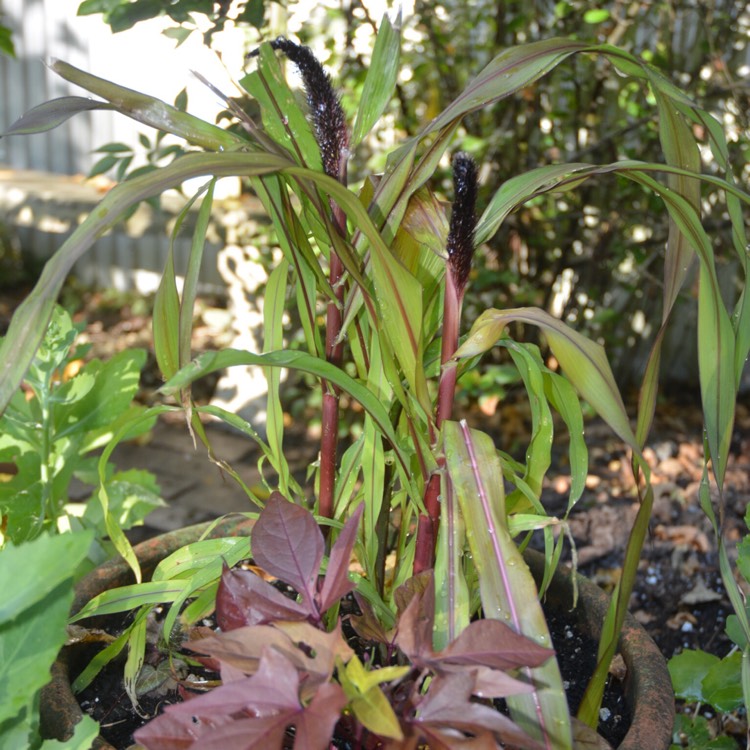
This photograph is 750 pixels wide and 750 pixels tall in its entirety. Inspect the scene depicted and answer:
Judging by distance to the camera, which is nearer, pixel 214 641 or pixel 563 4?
pixel 214 641

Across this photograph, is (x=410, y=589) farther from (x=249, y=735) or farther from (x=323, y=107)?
(x=323, y=107)

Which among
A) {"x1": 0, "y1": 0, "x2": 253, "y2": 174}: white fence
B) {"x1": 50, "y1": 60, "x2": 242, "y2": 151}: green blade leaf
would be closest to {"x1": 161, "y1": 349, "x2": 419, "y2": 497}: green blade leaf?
{"x1": 50, "y1": 60, "x2": 242, "y2": 151}: green blade leaf

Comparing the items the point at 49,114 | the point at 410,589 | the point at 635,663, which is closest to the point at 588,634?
the point at 635,663

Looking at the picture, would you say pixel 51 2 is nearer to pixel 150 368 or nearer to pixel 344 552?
pixel 150 368

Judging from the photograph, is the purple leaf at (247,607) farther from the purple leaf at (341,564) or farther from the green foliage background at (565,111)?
the green foliage background at (565,111)

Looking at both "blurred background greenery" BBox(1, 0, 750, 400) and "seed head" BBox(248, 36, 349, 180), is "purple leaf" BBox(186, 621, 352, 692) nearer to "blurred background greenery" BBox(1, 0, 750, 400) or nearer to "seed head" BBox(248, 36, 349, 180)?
"seed head" BBox(248, 36, 349, 180)

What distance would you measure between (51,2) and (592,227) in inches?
121

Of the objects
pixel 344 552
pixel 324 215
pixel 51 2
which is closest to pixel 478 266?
pixel 324 215

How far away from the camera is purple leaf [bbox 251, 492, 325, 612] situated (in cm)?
76

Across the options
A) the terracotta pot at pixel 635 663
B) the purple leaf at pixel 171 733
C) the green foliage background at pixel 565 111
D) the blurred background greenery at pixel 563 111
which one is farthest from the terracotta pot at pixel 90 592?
the green foliage background at pixel 565 111

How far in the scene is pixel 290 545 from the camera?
2.50ft

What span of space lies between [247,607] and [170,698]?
28cm

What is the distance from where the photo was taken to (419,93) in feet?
8.80

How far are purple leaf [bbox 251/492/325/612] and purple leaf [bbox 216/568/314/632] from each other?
2cm
